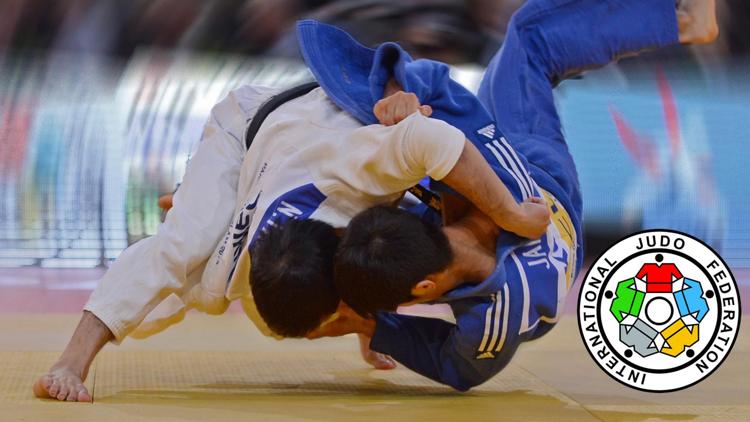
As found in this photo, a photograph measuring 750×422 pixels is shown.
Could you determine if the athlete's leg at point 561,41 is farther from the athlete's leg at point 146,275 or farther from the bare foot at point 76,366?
the bare foot at point 76,366

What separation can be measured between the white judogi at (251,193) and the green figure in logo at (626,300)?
0.51m

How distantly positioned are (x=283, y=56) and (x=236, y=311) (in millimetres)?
1553

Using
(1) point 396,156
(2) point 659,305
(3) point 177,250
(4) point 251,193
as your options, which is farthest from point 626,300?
(3) point 177,250

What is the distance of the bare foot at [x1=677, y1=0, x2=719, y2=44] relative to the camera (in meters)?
3.14

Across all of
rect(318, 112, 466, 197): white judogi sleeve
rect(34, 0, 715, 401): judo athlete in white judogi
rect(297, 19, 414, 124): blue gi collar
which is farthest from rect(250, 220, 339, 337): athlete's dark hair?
rect(297, 19, 414, 124): blue gi collar

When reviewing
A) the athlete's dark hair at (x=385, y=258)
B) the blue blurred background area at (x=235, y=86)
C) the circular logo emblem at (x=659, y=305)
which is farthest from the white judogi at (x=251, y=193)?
the blue blurred background area at (x=235, y=86)

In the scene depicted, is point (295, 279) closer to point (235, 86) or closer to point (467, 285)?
point (467, 285)

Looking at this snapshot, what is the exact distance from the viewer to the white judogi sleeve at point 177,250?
2.38 meters

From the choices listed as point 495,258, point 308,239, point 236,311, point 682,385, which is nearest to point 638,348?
point 682,385

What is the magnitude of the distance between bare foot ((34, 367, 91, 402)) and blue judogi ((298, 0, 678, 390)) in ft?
2.13

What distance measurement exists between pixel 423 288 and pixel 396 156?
10.6 inches

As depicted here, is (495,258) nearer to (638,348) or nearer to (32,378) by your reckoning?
(638,348)

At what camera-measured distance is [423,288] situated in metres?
2.15

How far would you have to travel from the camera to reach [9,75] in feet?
17.5
